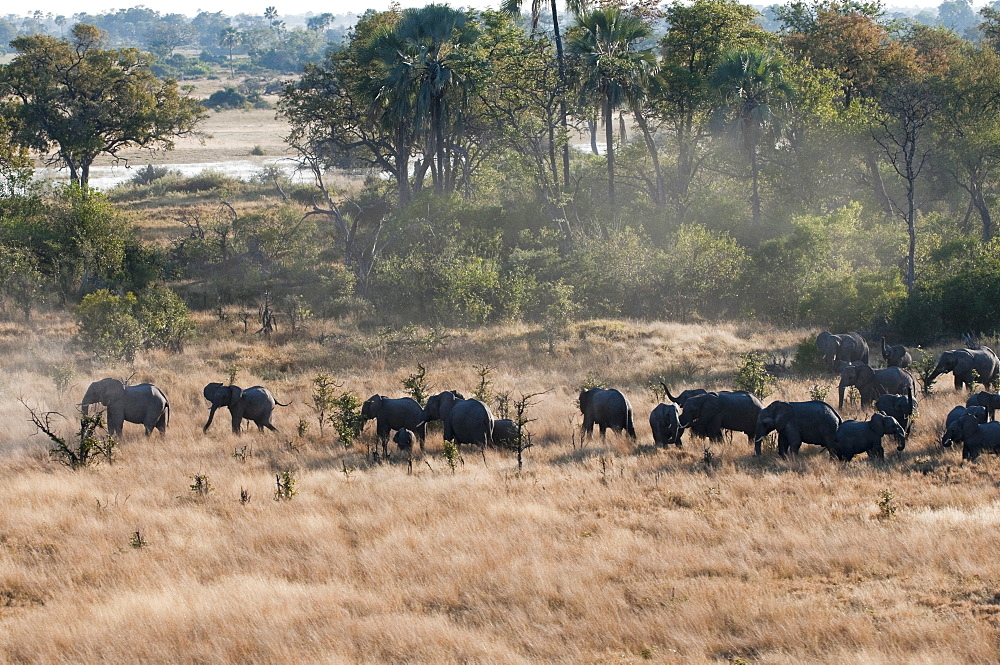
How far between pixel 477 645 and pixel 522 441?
782 centimetres

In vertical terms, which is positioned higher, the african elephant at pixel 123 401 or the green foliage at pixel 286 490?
the african elephant at pixel 123 401

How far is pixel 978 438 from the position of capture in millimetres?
14781

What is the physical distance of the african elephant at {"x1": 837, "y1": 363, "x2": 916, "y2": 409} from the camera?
1873 cm

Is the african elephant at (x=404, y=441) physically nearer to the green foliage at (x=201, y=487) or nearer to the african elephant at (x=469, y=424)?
the african elephant at (x=469, y=424)

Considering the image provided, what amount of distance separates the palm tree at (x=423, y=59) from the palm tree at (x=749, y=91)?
10.8 meters

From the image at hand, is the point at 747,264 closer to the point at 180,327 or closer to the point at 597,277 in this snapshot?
the point at 597,277

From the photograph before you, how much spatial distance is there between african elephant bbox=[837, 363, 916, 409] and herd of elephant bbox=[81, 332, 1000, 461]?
0.8 inches

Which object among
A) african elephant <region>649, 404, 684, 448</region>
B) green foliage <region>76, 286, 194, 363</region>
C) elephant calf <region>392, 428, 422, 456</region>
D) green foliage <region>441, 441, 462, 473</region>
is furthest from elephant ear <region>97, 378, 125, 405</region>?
african elephant <region>649, 404, 684, 448</region>

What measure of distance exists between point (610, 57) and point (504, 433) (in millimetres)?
25024

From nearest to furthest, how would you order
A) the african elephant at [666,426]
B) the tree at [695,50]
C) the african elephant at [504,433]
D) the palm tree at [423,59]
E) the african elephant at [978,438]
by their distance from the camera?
the african elephant at [978,438]
the african elephant at [666,426]
the african elephant at [504,433]
the palm tree at [423,59]
the tree at [695,50]

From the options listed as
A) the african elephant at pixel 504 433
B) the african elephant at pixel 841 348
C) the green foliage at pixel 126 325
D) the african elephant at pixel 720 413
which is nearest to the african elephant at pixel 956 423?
the african elephant at pixel 720 413

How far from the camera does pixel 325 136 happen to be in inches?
1848

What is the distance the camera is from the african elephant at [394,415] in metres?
17.4

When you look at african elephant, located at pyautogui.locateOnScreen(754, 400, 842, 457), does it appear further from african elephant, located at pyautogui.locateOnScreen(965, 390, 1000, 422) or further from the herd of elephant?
african elephant, located at pyautogui.locateOnScreen(965, 390, 1000, 422)
